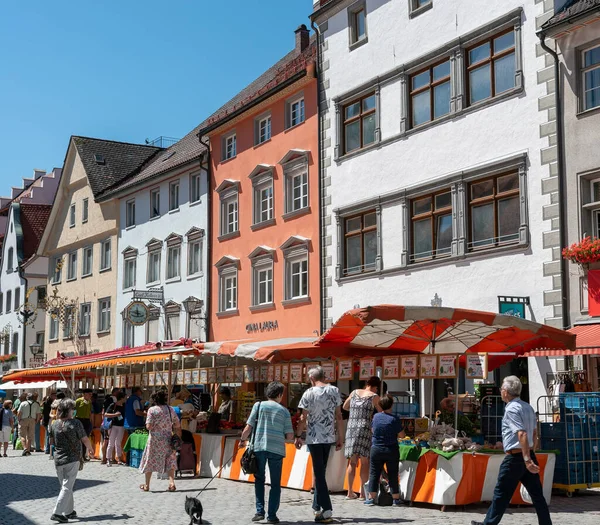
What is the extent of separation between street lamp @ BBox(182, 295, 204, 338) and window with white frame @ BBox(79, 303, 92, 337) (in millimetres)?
10642

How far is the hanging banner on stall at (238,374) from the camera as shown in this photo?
2181 cm

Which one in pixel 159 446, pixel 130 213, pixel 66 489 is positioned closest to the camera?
pixel 66 489

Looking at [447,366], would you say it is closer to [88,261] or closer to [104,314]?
[104,314]

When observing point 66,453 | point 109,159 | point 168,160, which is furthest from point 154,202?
point 66,453

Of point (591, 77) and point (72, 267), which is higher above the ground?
point (591, 77)

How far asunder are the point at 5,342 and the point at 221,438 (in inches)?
1634

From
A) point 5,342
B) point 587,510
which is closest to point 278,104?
point 587,510

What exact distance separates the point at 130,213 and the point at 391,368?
1098 inches

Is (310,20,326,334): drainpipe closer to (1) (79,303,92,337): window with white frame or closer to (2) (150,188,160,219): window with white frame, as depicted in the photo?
(2) (150,188,160,219): window with white frame

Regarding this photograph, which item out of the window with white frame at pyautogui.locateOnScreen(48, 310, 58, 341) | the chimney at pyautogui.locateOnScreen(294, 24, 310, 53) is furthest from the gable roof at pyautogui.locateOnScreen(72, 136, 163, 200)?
the chimney at pyautogui.locateOnScreen(294, 24, 310, 53)

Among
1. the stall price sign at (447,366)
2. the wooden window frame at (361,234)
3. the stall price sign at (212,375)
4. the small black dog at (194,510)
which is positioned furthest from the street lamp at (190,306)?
the small black dog at (194,510)

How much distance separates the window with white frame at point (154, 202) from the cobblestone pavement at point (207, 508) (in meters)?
22.3

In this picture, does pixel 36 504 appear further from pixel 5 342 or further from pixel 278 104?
pixel 5 342

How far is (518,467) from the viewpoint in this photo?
33.2 ft
